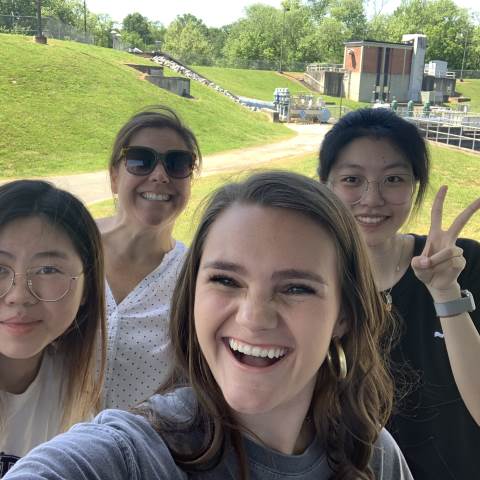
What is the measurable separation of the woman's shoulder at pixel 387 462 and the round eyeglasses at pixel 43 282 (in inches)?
27.7

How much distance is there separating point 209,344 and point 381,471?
37cm

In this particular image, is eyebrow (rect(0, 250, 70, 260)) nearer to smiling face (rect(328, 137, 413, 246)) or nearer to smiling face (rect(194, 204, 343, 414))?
smiling face (rect(194, 204, 343, 414))

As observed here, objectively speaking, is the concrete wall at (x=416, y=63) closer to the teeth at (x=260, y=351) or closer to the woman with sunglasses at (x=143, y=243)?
the woman with sunglasses at (x=143, y=243)

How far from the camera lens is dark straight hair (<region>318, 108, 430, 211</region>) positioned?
1.52m

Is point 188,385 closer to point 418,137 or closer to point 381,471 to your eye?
point 381,471

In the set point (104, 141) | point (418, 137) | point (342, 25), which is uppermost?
point (342, 25)

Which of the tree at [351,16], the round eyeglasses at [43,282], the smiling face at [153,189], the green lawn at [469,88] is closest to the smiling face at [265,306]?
the round eyeglasses at [43,282]

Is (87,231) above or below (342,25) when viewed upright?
below

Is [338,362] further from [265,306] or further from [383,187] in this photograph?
[383,187]

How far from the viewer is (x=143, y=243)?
5.97 ft

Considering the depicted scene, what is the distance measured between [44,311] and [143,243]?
68cm

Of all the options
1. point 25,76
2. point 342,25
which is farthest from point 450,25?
point 25,76

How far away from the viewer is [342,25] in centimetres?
2775

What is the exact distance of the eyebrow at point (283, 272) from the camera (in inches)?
29.5
